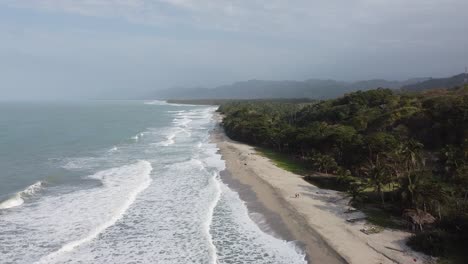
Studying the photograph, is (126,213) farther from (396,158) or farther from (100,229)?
(396,158)

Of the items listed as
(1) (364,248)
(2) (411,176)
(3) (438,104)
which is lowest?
(1) (364,248)

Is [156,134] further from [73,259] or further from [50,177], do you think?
[73,259]

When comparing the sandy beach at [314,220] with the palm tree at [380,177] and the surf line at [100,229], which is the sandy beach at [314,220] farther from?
the surf line at [100,229]

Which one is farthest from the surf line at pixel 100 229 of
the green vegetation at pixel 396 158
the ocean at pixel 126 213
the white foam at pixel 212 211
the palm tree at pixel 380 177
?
the palm tree at pixel 380 177

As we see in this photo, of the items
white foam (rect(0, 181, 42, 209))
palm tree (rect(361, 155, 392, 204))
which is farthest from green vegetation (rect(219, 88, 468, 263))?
white foam (rect(0, 181, 42, 209))

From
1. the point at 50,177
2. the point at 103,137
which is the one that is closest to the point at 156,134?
the point at 103,137

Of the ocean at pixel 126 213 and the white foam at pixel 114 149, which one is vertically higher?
the white foam at pixel 114 149

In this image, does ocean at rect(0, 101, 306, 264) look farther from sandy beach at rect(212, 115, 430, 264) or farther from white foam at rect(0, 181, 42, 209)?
sandy beach at rect(212, 115, 430, 264)
